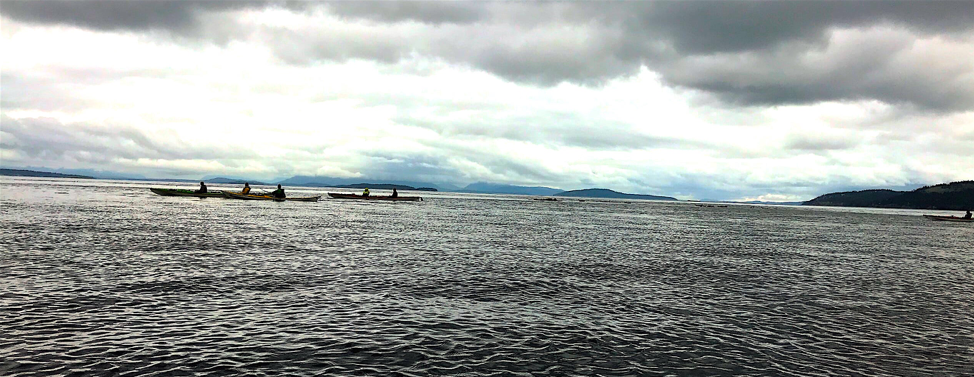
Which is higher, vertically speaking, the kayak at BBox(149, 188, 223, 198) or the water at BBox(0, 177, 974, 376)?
the kayak at BBox(149, 188, 223, 198)

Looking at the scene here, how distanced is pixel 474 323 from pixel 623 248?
3172cm

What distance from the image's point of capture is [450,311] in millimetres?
21453

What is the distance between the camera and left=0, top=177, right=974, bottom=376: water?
1550cm

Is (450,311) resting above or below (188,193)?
below

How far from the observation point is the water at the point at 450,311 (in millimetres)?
15500

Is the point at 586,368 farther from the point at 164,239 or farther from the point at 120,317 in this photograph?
the point at 164,239

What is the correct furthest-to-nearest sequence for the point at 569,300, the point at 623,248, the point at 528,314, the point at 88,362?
1. the point at 623,248
2. the point at 569,300
3. the point at 528,314
4. the point at 88,362

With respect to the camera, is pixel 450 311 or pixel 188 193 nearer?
pixel 450 311

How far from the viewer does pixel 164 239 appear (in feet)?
139

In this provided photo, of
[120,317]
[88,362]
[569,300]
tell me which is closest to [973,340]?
[569,300]

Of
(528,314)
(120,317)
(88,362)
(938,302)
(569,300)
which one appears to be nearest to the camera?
(88,362)

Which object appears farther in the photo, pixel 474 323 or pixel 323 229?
pixel 323 229

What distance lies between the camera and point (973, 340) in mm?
19766

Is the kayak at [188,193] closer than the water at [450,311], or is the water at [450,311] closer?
the water at [450,311]
